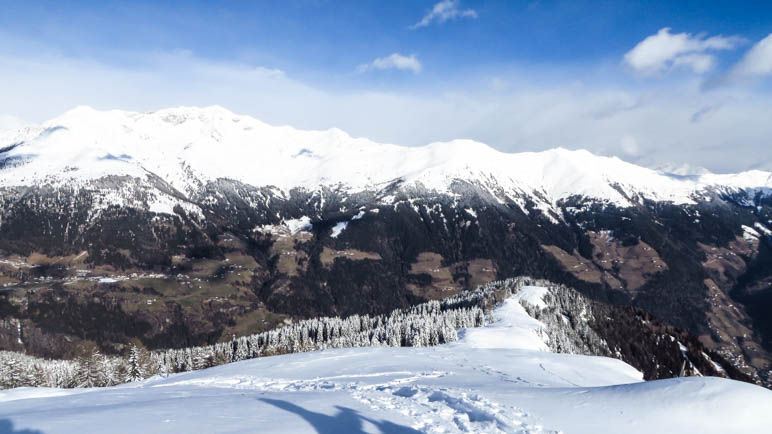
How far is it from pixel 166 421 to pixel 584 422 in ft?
59.3

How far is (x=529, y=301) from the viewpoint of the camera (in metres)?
181

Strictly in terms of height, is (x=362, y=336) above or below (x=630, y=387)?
below

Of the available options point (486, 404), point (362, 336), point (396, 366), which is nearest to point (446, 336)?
point (362, 336)

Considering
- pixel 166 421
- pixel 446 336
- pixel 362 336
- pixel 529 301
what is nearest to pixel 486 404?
pixel 166 421

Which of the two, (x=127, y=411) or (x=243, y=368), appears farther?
(x=243, y=368)

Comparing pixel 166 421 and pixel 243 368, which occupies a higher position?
pixel 166 421

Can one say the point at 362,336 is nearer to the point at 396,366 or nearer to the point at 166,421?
the point at 396,366

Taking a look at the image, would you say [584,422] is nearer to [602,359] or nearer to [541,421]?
[541,421]

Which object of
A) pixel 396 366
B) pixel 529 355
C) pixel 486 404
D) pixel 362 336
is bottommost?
pixel 362 336

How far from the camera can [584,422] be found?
19.9 metres

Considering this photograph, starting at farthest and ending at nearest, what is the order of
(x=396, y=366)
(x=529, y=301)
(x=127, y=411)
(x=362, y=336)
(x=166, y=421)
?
(x=529, y=301) → (x=362, y=336) → (x=396, y=366) → (x=127, y=411) → (x=166, y=421)

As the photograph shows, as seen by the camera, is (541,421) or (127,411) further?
(127,411)

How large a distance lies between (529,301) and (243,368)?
148m

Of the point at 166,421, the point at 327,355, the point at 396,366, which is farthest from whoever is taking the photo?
the point at 327,355
